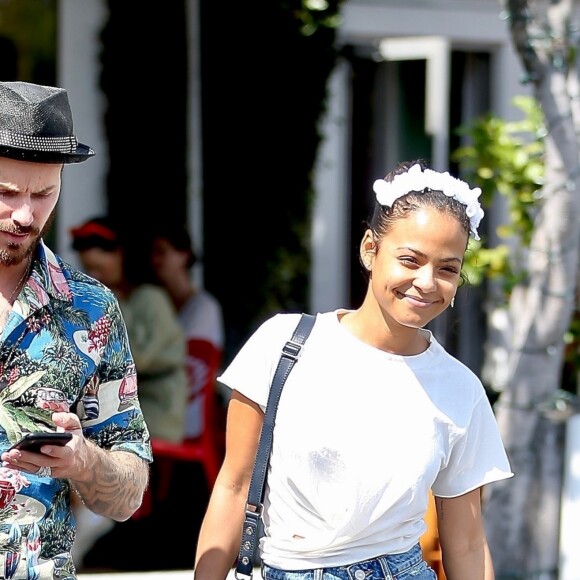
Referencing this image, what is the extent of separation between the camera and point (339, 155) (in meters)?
6.91

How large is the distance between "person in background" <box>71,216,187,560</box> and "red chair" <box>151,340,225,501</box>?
0.21 m

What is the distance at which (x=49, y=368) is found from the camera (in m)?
2.21

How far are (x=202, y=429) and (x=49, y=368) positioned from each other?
A: 3.81 metres

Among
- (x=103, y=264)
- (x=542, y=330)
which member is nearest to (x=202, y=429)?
(x=103, y=264)

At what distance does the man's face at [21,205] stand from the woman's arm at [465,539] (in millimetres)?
1013

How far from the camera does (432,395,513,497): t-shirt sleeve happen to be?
2545mm

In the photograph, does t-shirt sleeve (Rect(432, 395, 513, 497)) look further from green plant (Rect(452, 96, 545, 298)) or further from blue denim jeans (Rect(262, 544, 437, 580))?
green plant (Rect(452, 96, 545, 298))

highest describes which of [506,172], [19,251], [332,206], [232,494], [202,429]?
[506,172]

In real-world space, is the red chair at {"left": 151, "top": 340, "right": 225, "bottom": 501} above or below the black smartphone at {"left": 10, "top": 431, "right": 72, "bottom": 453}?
below

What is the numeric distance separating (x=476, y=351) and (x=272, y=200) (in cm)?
176

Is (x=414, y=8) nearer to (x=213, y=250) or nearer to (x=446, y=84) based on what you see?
(x=446, y=84)

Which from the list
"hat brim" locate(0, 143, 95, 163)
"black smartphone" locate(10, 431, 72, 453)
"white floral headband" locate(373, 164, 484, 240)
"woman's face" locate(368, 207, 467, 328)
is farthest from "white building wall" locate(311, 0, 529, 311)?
"black smartphone" locate(10, 431, 72, 453)

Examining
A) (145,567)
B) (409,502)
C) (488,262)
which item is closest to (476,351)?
(488,262)

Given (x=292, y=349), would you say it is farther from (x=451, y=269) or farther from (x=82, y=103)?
(x=82, y=103)
